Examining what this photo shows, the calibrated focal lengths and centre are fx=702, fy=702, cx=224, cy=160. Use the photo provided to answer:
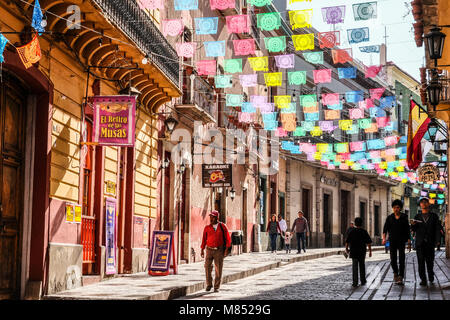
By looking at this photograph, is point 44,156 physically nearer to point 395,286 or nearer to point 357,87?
point 395,286

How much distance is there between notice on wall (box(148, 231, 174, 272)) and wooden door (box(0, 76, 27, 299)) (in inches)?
199

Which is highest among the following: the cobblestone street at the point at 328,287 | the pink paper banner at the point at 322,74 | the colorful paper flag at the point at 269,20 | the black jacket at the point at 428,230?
the colorful paper flag at the point at 269,20

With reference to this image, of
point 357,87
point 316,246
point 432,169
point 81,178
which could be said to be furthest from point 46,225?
point 357,87

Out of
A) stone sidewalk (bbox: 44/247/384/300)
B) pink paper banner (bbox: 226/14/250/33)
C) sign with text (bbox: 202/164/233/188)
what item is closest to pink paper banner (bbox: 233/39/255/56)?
pink paper banner (bbox: 226/14/250/33)

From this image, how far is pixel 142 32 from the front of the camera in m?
15.5

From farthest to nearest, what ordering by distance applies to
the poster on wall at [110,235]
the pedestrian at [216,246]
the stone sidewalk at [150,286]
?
1. the poster on wall at [110,235]
2. the pedestrian at [216,246]
3. the stone sidewalk at [150,286]

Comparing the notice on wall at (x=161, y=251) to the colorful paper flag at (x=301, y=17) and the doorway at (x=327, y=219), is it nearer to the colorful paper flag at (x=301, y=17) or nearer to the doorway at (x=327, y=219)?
the colorful paper flag at (x=301, y=17)

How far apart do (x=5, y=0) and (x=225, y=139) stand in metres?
16.6

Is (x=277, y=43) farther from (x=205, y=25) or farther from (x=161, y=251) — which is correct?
(x=161, y=251)

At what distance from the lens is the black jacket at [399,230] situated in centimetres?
1362

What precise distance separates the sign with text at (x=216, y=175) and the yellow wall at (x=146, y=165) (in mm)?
3252

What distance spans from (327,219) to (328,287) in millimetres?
27236

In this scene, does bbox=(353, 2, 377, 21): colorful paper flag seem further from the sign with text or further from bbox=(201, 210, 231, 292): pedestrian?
the sign with text

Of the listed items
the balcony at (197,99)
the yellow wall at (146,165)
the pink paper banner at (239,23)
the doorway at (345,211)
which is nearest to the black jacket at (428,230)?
the yellow wall at (146,165)
